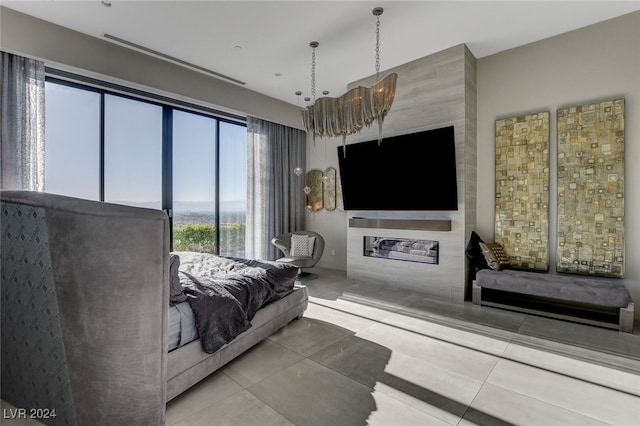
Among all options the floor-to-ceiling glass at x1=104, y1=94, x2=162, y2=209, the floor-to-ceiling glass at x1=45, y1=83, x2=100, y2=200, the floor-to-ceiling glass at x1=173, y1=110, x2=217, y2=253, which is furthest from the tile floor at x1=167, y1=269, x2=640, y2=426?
the floor-to-ceiling glass at x1=45, y1=83, x2=100, y2=200

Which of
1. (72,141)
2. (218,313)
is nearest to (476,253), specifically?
(218,313)

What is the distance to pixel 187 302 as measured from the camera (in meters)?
2.14

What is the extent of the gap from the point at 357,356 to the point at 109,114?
4531mm

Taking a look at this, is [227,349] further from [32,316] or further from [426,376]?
[426,376]

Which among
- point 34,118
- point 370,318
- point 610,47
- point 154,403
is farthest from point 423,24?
point 34,118

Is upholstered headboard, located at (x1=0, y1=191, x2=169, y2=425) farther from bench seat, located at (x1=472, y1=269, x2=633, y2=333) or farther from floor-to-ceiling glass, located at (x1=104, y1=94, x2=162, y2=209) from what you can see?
bench seat, located at (x1=472, y1=269, x2=633, y2=333)

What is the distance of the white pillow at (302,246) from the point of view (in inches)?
219

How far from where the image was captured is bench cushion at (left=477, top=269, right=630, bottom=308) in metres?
3.10

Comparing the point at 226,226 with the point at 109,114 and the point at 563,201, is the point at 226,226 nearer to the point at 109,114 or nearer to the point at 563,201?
the point at 109,114

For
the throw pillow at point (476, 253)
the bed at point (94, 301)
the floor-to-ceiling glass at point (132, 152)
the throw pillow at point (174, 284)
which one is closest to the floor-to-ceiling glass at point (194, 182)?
the floor-to-ceiling glass at point (132, 152)

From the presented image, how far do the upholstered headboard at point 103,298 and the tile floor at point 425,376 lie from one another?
0.58m

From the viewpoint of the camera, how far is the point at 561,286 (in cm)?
335

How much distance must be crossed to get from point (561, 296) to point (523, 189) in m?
1.40

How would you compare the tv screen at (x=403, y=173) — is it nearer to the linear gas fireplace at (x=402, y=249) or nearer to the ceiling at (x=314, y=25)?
the linear gas fireplace at (x=402, y=249)
